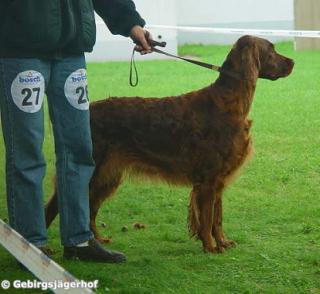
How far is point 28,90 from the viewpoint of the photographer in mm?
4398

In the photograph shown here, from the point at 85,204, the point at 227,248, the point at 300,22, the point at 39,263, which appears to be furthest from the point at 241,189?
the point at 300,22

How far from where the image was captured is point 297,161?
27.2 ft

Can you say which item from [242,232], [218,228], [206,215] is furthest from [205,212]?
[242,232]

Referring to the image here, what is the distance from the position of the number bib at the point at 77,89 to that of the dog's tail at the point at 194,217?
121 centimetres

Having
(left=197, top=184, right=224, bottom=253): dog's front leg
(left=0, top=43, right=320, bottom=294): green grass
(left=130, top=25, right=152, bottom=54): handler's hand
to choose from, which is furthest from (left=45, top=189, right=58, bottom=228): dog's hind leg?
(left=130, top=25, right=152, bottom=54): handler's hand

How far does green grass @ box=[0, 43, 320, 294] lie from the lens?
4586mm

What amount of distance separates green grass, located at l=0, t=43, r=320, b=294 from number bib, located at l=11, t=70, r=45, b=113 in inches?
37.8

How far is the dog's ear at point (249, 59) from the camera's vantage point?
5.50 metres

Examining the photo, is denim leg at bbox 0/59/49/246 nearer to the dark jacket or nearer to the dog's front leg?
the dark jacket

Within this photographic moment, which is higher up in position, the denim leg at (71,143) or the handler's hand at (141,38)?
the handler's hand at (141,38)

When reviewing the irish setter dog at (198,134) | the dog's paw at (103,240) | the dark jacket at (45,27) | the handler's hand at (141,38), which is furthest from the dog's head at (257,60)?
the dog's paw at (103,240)

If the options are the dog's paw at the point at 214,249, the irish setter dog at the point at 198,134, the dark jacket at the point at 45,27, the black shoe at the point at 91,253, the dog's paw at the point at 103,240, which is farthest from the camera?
the dog's paw at the point at 103,240

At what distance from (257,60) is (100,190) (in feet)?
4.68

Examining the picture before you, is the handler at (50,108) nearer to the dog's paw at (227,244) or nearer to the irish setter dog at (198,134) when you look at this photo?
the irish setter dog at (198,134)
